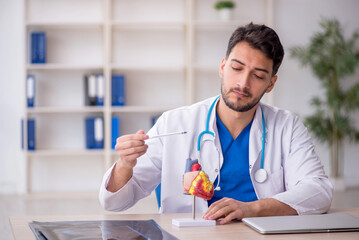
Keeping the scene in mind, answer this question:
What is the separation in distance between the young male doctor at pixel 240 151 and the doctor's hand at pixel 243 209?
10cm

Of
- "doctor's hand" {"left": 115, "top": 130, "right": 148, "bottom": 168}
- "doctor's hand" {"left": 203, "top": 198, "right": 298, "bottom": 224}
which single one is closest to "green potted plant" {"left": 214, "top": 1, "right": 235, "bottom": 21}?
"doctor's hand" {"left": 203, "top": 198, "right": 298, "bottom": 224}

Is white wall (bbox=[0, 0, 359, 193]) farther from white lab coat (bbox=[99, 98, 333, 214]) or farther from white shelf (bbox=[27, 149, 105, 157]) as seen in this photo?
white lab coat (bbox=[99, 98, 333, 214])

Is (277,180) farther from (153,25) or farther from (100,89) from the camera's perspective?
(153,25)

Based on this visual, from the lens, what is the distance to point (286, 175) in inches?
77.4

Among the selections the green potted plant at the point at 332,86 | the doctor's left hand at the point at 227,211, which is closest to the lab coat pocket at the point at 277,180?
the doctor's left hand at the point at 227,211

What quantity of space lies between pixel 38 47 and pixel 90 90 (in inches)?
25.9

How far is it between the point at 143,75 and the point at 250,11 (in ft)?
4.39

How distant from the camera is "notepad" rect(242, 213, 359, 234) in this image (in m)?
1.42

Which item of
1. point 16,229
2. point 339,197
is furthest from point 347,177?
point 16,229

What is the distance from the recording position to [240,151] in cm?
197

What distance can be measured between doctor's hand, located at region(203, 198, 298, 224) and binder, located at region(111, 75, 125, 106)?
3760 mm

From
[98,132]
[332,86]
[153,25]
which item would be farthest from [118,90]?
[332,86]

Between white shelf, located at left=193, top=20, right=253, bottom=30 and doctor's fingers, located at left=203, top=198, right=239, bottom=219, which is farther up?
white shelf, located at left=193, top=20, right=253, bottom=30

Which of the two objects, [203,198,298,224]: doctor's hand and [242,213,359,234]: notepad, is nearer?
[242,213,359,234]: notepad
